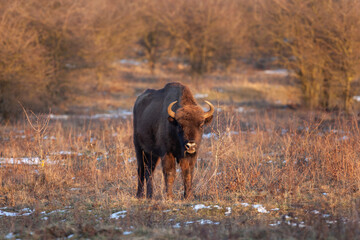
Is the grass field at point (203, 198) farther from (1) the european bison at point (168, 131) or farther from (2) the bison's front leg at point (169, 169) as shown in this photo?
(1) the european bison at point (168, 131)

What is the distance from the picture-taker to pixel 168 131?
26.6 feet

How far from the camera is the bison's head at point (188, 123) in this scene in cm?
762

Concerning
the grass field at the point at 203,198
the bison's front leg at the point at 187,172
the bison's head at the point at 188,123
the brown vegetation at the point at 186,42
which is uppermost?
the brown vegetation at the point at 186,42

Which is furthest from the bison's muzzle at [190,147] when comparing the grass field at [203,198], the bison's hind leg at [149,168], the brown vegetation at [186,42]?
the brown vegetation at [186,42]

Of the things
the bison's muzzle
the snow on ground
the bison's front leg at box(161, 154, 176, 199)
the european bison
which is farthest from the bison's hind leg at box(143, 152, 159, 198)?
the snow on ground

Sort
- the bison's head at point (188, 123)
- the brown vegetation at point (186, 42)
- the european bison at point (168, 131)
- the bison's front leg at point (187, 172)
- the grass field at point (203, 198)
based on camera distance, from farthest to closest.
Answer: the brown vegetation at point (186, 42)
the bison's front leg at point (187, 172)
the european bison at point (168, 131)
the bison's head at point (188, 123)
the grass field at point (203, 198)

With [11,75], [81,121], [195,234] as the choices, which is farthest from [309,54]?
[195,234]

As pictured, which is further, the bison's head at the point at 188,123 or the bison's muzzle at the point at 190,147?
the bison's head at the point at 188,123

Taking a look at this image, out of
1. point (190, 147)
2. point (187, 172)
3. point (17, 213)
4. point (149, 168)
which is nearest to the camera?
point (190, 147)

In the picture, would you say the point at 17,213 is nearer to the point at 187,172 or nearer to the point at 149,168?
the point at 149,168

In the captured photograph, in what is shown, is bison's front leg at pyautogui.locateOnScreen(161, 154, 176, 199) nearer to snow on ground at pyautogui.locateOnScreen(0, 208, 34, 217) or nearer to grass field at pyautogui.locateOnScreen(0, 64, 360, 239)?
grass field at pyautogui.locateOnScreen(0, 64, 360, 239)

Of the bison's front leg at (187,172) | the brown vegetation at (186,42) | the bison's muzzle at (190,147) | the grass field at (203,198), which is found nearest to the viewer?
the grass field at (203,198)

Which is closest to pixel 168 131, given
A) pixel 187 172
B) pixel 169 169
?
pixel 169 169

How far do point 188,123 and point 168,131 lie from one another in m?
0.54
